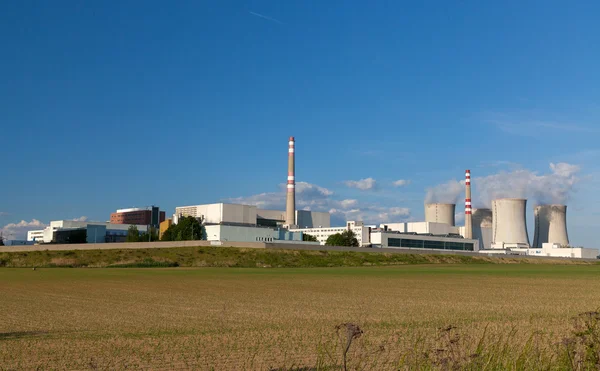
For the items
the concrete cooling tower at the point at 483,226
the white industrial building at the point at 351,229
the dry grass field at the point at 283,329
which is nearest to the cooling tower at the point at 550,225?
the concrete cooling tower at the point at 483,226

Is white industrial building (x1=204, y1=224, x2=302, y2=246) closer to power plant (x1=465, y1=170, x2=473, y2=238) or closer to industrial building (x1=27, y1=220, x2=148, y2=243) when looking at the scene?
industrial building (x1=27, y1=220, x2=148, y2=243)

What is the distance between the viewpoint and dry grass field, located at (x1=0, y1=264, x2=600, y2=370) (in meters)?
12.4

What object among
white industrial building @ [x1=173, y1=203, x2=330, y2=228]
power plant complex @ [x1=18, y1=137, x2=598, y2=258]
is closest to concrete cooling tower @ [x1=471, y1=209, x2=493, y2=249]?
power plant complex @ [x1=18, y1=137, x2=598, y2=258]

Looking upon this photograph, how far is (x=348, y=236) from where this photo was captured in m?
140

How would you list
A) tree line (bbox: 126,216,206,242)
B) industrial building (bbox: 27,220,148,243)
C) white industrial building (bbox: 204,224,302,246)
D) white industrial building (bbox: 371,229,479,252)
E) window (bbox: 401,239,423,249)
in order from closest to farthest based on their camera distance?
1. white industrial building (bbox: 204,224,302,246)
2. tree line (bbox: 126,216,206,242)
3. white industrial building (bbox: 371,229,479,252)
4. window (bbox: 401,239,423,249)
5. industrial building (bbox: 27,220,148,243)

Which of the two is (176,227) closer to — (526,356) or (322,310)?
(322,310)

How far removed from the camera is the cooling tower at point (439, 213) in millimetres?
163875

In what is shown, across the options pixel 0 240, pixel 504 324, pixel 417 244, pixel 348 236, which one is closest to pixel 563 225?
pixel 417 244

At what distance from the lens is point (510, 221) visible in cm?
14288

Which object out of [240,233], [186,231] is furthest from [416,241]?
[186,231]

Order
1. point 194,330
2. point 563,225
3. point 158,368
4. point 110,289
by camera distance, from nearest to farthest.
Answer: point 158,368 < point 194,330 < point 110,289 < point 563,225

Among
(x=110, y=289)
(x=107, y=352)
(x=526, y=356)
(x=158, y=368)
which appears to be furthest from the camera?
(x=110, y=289)

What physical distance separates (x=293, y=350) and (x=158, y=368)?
3.21m

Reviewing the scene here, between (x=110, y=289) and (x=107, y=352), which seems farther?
(x=110, y=289)
